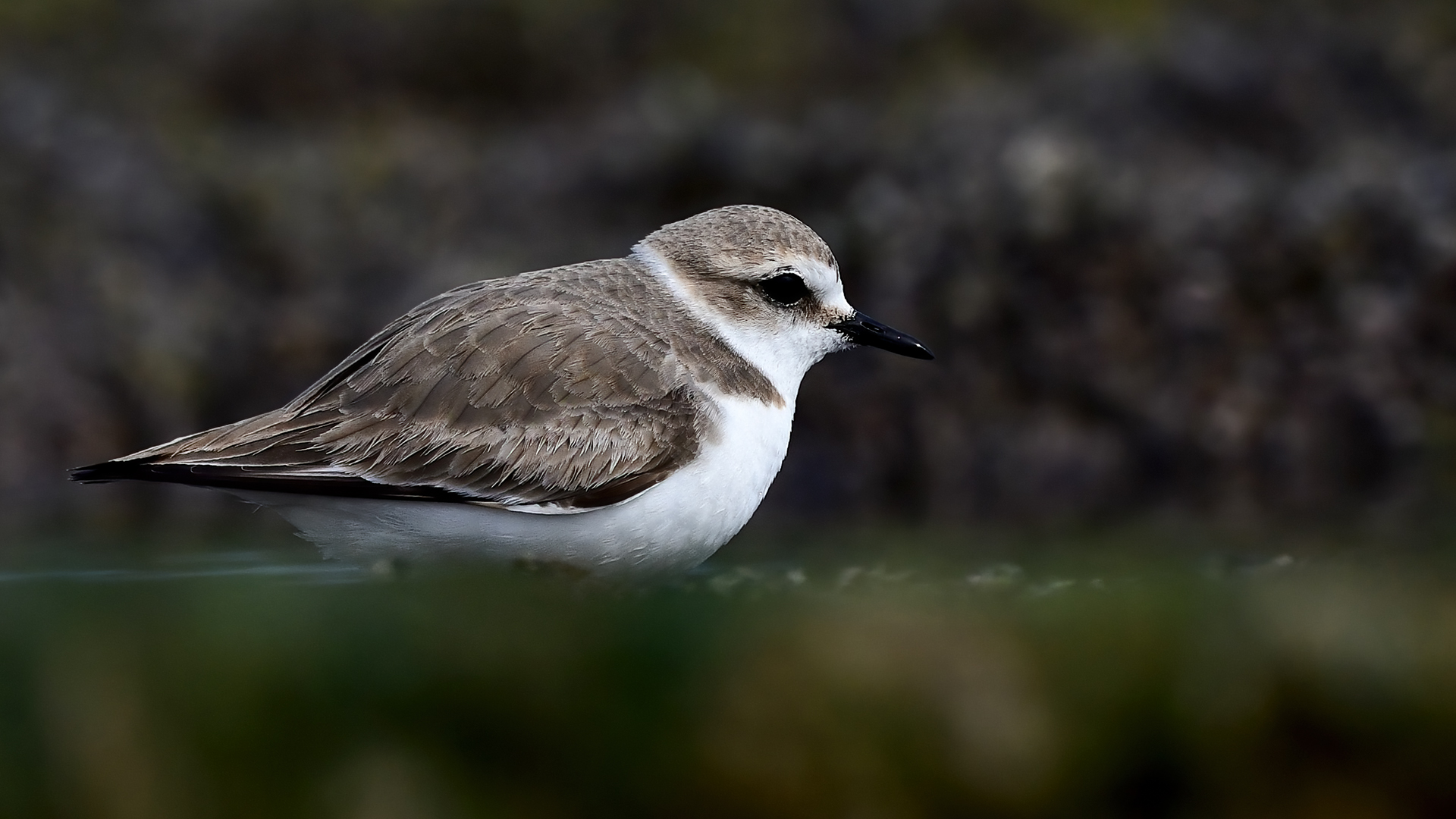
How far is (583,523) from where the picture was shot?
5.12 metres

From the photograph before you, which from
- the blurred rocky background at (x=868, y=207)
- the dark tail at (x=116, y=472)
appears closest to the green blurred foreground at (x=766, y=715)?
the dark tail at (x=116, y=472)

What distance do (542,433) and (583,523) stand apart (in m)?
0.35

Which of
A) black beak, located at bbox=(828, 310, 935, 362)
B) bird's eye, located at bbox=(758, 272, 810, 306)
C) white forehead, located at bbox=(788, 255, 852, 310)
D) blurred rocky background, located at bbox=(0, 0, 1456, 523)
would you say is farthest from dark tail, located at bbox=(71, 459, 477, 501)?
blurred rocky background, located at bbox=(0, 0, 1456, 523)

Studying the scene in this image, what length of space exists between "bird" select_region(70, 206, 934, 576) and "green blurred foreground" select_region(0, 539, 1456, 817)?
1673mm

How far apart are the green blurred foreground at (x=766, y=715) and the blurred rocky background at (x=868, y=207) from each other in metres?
4.18

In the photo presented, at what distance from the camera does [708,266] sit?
19.1 feet

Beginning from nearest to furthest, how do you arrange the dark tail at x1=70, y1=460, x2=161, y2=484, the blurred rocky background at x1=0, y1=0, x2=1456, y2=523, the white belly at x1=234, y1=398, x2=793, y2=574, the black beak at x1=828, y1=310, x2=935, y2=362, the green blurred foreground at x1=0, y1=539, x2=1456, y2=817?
1. the green blurred foreground at x1=0, y1=539, x2=1456, y2=817
2. the dark tail at x1=70, y1=460, x2=161, y2=484
3. the white belly at x1=234, y1=398, x2=793, y2=574
4. the black beak at x1=828, y1=310, x2=935, y2=362
5. the blurred rocky background at x1=0, y1=0, x2=1456, y2=523

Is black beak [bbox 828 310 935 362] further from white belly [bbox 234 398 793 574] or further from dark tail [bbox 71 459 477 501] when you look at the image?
dark tail [bbox 71 459 477 501]

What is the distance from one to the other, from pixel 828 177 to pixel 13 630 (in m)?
8.38

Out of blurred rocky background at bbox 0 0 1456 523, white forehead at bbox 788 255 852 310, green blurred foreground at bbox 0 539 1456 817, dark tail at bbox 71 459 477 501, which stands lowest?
green blurred foreground at bbox 0 539 1456 817

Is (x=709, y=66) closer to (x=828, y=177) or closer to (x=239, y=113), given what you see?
(x=828, y=177)

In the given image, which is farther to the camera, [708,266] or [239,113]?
[239,113]

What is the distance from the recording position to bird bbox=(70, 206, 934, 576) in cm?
508

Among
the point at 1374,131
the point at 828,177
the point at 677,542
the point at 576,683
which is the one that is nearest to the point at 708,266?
the point at 677,542
